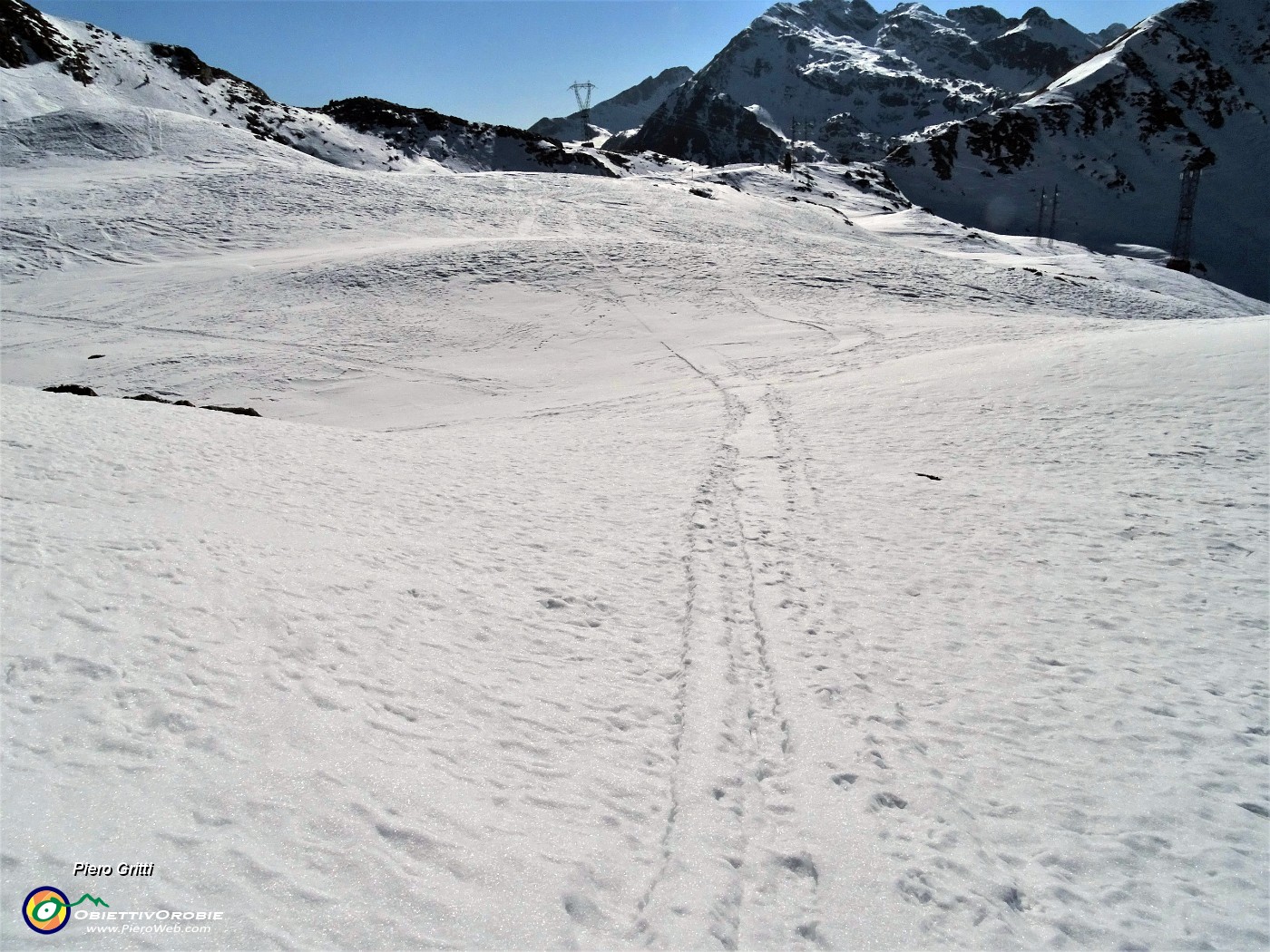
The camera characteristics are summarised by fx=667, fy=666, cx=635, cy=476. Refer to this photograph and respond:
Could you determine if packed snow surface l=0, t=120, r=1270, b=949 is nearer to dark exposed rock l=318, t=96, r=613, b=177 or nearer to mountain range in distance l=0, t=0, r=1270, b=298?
mountain range in distance l=0, t=0, r=1270, b=298

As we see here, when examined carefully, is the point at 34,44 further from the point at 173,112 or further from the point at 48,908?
the point at 48,908

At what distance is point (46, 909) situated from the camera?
3564mm

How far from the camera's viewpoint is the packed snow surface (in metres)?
4.64

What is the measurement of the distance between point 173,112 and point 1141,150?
164420 millimetres

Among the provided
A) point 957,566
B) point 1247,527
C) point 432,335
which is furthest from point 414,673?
point 432,335

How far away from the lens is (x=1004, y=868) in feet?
17.4

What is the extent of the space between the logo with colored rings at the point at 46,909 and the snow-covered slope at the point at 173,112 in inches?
2277

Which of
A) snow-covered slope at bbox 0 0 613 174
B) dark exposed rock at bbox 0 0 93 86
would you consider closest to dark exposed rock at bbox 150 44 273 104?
snow-covered slope at bbox 0 0 613 174

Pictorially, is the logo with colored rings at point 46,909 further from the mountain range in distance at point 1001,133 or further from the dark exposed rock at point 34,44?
the dark exposed rock at point 34,44

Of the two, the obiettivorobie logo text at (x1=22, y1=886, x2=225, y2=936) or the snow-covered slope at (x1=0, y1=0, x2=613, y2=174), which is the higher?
the snow-covered slope at (x1=0, y1=0, x2=613, y2=174)

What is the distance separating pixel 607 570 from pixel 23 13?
8417cm

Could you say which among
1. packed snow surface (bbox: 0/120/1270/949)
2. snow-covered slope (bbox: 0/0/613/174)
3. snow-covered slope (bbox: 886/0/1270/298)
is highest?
snow-covered slope (bbox: 886/0/1270/298)

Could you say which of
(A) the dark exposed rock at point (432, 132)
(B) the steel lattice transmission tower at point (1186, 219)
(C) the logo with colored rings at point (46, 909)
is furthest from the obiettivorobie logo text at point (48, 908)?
(B) the steel lattice transmission tower at point (1186, 219)

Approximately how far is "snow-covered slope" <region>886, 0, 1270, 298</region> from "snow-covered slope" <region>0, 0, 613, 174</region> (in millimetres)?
83507
